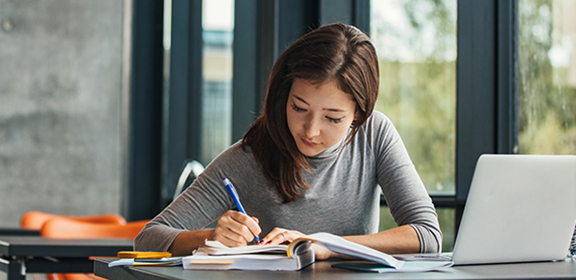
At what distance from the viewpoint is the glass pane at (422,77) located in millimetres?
2594

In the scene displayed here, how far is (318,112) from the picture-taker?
1386 mm

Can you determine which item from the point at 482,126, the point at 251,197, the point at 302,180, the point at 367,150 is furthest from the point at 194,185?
the point at 482,126

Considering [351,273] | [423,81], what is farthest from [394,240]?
[423,81]

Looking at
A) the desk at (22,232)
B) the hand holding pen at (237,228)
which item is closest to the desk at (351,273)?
the hand holding pen at (237,228)

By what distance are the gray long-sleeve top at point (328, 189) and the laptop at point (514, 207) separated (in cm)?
44

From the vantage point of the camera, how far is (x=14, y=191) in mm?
4285

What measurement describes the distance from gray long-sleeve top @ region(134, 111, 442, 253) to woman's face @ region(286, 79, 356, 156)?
0.54 ft

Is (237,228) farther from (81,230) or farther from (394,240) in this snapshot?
(81,230)

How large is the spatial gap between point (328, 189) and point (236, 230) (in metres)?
0.46

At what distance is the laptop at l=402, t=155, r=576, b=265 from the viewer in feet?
3.21

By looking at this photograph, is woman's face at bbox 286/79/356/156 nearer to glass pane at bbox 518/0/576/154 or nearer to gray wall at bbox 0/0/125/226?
glass pane at bbox 518/0/576/154

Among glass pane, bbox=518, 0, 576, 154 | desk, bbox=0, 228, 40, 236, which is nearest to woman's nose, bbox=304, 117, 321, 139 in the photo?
glass pane, bbox=518, 0, 576, 154

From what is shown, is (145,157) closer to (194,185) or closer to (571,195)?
(194,185)

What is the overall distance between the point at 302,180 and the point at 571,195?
0.73m
